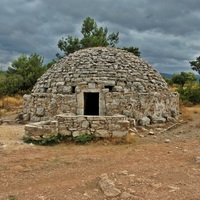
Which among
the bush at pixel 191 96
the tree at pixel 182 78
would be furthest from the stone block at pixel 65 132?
the tree at pixel 182 78

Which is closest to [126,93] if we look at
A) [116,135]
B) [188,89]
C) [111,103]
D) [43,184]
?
[111,103]

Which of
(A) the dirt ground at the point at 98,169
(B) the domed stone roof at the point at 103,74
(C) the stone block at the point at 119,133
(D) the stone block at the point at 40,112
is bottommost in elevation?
(A) the dirt ground at the point at 98,169

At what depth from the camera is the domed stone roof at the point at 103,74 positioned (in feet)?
35.3

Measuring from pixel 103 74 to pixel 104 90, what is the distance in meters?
0.86

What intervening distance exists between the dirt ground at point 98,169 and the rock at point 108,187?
0.06 meters

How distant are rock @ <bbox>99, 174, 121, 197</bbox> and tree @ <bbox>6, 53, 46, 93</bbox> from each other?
63.6 ft

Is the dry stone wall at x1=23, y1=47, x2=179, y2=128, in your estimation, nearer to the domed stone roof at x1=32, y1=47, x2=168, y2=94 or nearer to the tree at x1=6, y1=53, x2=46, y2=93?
the domed stone roof at x1=32, y1=47, x2=168, y2=94

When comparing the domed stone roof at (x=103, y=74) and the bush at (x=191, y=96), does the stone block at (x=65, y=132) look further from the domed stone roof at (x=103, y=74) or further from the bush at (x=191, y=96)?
the bush at (x=191, y=96)

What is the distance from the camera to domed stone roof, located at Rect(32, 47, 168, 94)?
10773 millimetres

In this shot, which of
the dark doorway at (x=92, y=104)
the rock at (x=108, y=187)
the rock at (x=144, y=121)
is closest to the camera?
the rock at (x=108, y=187)

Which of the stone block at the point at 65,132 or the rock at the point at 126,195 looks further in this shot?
the stone block at the point at 65,132

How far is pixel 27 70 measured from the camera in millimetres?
24328

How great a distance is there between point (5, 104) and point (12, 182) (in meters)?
14.8

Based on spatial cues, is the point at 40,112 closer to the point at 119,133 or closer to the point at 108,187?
the point at 119,133
